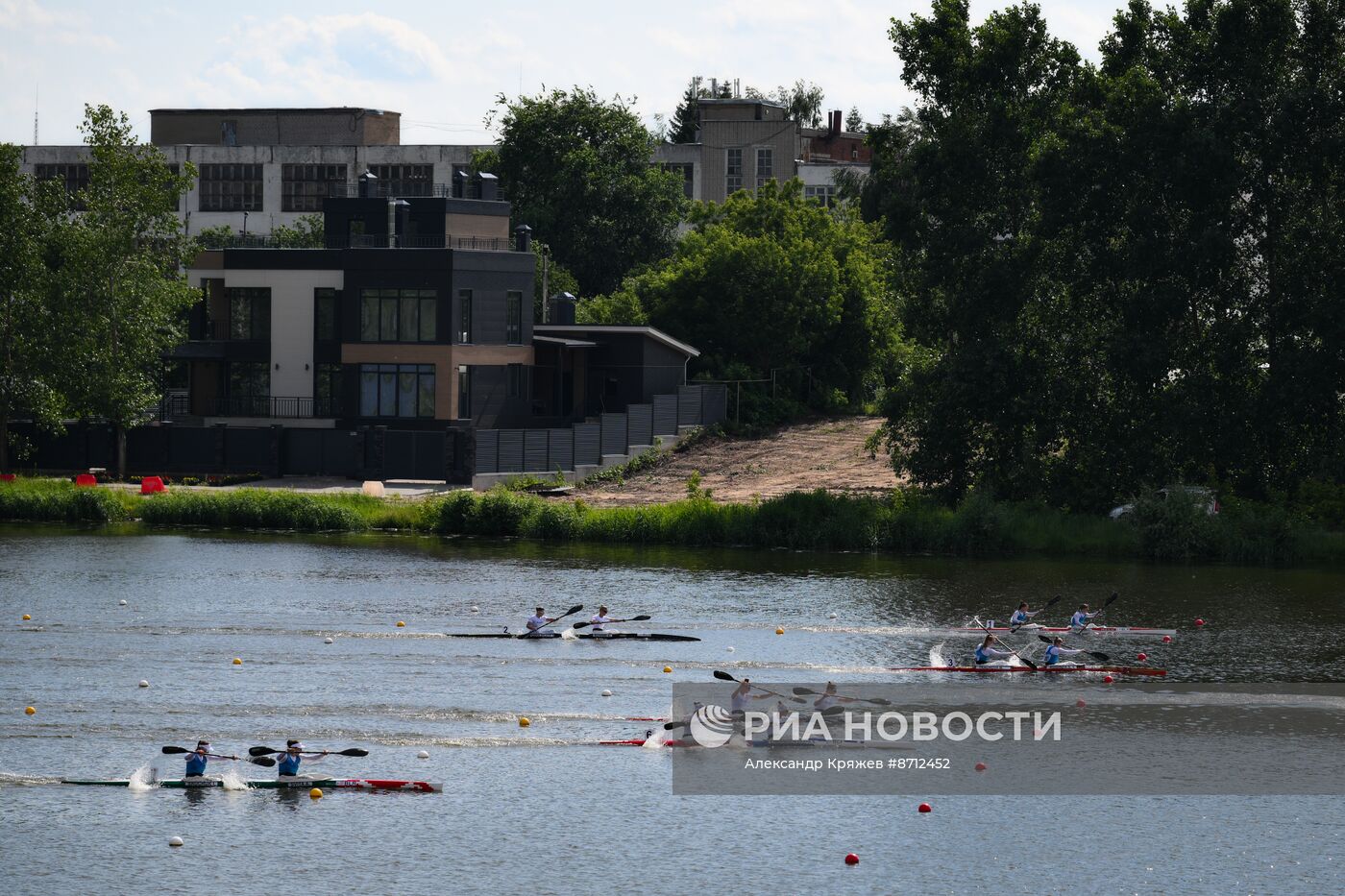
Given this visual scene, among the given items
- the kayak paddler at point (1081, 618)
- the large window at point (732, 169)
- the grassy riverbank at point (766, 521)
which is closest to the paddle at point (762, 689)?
the kayak paddler at point (1081, 618)

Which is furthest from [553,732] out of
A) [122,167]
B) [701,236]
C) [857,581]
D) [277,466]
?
[701,236]

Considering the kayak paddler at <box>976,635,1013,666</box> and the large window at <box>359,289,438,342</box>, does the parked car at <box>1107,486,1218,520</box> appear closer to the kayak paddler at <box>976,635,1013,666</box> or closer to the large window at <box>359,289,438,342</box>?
the kayak paddler at <box>976,635,1013,666</box>

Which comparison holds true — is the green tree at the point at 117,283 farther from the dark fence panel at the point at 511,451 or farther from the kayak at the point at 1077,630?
the kayak at the point at 1077,630

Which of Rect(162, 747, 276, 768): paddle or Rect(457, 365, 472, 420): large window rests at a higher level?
Rect(457, 365, 472, 420): large window

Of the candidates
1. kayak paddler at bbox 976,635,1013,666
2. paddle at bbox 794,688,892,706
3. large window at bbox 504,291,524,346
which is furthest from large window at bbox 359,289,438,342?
paddle at bbox 794,688,892,706

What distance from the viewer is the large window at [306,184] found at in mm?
128250

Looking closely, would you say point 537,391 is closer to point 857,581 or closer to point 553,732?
point 857,581

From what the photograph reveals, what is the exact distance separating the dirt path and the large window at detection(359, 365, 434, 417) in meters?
9.81

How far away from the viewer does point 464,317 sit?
259 ft

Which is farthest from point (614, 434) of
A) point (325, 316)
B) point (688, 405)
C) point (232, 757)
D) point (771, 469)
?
point (232, 757)

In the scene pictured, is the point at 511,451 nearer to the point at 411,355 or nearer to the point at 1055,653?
the point at 411,355

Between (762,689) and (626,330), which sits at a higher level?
(626,330)

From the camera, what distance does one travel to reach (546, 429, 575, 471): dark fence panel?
7400 cm

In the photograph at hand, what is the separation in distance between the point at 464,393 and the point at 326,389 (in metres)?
7.09
